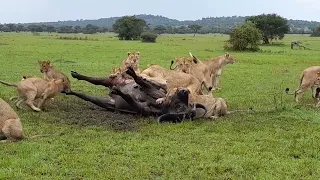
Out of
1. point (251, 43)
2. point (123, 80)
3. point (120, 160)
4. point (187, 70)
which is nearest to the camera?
point (120, 160)

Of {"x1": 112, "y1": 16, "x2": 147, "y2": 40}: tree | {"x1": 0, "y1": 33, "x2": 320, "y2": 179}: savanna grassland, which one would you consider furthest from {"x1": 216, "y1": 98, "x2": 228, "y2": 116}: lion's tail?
{"x1": 112, "y1": 16, "x2": 147, "y2": 40}: tree

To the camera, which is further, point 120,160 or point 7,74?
point 7,74

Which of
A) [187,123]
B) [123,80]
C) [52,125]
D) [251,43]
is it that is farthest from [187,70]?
[251,43]

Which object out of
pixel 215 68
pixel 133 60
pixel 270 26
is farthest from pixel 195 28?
pixel 133 60

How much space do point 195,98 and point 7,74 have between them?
12672 millimetres

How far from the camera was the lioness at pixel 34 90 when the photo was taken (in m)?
12.9

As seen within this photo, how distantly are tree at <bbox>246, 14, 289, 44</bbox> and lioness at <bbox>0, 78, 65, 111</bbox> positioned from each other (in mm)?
57237

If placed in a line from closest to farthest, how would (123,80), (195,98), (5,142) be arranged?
(5,142) → (195,98) → (123,80)

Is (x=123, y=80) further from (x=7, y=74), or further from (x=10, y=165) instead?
(x=7, y=74)

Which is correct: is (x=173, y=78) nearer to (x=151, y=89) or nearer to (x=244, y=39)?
(x=151, y=89)

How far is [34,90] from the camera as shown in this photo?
42.3 ft

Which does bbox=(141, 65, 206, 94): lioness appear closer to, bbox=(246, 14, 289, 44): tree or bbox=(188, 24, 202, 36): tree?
bbox=(246, 14, 289, 44): tree

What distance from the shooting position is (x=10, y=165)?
791 cm

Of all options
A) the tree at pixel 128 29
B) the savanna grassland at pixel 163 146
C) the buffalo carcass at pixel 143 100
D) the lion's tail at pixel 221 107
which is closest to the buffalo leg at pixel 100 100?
the buffalo carcass at pixel 143 100
